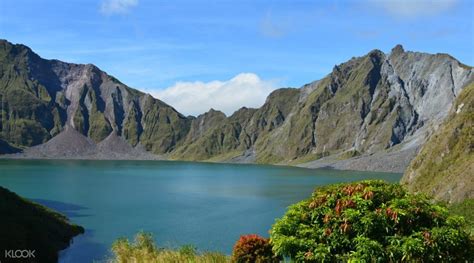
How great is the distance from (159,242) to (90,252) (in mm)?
9891

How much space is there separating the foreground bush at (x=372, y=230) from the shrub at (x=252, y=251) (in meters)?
1.13

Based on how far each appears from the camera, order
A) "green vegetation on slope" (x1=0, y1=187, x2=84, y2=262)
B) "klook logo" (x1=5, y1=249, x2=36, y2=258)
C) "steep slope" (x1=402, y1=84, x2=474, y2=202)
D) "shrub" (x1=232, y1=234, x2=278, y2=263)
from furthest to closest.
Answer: "steep slope" (x1=402, y1=84, x2=474, y2=202) < "green vegetation on slope" (x1=0, y1=187, x2=84, y2=262) < "klook logo" (x1=5, y1=249, x2=36, y2=258) < "shrub" (x1=232, y1=234, x2=278, y2=263)

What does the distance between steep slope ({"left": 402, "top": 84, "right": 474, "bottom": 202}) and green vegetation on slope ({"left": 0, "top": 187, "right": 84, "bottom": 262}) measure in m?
51.4

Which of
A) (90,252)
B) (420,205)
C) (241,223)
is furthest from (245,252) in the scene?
(241,223)

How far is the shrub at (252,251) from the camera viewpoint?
21.0 metres

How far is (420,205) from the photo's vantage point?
19016 millimetres

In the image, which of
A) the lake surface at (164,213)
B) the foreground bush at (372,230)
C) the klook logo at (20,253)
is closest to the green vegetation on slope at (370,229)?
the foreground bush at (372,230)

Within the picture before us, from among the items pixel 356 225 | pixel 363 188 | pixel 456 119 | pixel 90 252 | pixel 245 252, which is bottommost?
pixel 90 252

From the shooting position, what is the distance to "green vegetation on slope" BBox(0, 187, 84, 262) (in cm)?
4953

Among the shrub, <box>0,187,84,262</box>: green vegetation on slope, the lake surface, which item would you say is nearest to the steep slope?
the lake surface

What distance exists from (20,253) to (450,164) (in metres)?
76.4

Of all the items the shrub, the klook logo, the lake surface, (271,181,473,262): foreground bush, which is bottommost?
the lake surface

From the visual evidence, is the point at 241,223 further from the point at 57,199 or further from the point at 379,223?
the point at 379,223

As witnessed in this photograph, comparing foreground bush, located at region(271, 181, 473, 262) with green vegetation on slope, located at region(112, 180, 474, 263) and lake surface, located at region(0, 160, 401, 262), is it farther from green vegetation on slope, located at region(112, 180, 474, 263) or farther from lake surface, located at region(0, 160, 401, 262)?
lake surface, located at region(0, 160, 401, 262)
